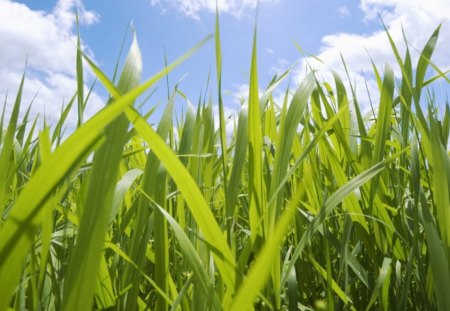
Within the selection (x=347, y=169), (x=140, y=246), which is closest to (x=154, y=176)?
(x=140, y=246)

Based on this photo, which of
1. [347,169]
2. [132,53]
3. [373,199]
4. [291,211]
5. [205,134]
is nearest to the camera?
[291,211]

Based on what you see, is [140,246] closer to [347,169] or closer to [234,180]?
[234,180]

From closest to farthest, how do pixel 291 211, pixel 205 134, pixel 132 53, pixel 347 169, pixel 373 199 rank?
pixel 291 211 < pixel 132 53 < pixel 373 199 < pixel 205 134 < pixel 347 169

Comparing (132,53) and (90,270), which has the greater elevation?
(132,53)

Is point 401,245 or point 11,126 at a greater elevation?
point 11,126

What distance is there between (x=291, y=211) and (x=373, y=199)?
0.52m

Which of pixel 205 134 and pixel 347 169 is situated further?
pixel 347 169

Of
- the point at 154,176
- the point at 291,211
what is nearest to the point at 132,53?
the point at 154,176

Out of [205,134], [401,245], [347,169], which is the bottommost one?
[401,245]

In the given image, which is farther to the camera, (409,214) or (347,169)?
(347,169)

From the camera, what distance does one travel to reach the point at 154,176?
1.81ft

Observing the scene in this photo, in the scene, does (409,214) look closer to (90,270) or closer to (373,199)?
(373,199)

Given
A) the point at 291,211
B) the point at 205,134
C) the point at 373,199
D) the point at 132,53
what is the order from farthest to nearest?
the point at 205,134, the point at 373,199, the point at 132,53, the point at 291,211

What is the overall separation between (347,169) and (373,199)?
27 cm
